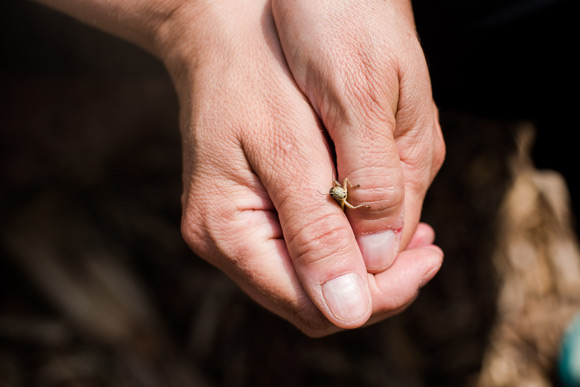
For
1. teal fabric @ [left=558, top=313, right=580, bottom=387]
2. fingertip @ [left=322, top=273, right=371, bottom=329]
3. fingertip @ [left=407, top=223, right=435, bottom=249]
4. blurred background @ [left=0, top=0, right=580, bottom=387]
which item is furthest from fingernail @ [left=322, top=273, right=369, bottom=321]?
teal fabric @ [left=558, top=313, right=580, bottom=387]

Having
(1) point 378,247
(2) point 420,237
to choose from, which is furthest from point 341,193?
(2) point 420,237

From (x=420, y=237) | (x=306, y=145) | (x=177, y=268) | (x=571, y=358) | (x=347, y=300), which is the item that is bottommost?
(x=571, y=358)

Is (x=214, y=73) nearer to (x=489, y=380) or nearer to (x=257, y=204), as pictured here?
(x=257, y=204)

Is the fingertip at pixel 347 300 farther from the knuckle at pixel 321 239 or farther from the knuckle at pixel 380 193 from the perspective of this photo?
the knuckle at pixel 380 193

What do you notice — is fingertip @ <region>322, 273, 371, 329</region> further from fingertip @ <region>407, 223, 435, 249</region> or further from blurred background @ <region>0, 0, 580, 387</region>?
blurred background @ <region>0, 0, 580, 387</region>

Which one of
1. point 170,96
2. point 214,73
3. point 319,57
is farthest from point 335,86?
point 170,96

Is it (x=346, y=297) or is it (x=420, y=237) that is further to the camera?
(x=420, y=237)

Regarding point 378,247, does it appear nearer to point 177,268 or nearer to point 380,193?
point 380,193
